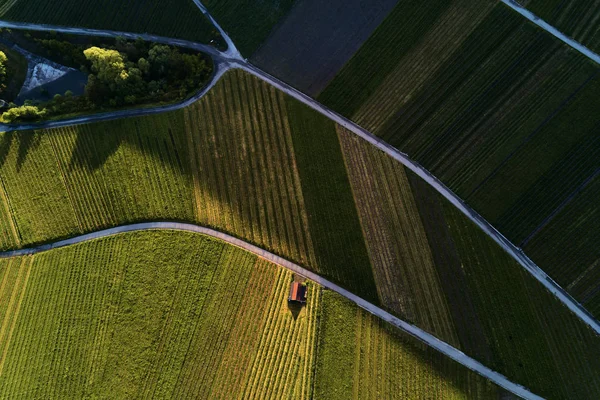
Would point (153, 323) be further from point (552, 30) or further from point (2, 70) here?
point (552, 30)

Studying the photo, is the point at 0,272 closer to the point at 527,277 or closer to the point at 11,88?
the point at 11,88

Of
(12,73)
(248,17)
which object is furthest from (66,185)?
(248,17)

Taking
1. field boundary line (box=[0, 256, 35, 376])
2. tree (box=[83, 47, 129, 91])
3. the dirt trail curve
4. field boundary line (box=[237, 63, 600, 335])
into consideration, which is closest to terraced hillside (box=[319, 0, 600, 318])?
field boundary line (box=[237, 63, 600, 335])

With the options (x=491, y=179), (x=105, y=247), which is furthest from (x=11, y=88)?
(x=491, y=179)

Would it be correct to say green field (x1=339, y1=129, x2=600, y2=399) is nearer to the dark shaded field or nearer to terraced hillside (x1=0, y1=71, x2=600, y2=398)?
terraced hillside (x1=0, y1=71, x2=600, y2=398)

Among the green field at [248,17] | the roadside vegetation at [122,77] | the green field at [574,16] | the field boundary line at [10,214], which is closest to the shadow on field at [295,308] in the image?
the roadside vegetation at [122,77]
